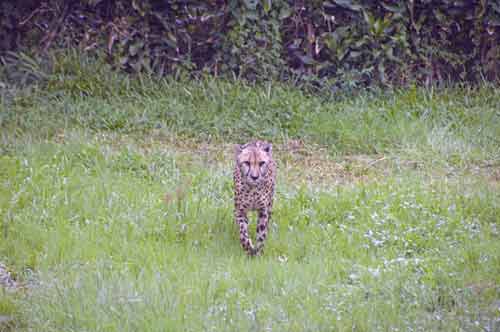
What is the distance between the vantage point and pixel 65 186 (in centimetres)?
890

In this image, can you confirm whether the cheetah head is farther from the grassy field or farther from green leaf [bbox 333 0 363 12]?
green leaf [bbox 333 0 363 12]

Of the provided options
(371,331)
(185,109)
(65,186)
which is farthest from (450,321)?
(185,109)

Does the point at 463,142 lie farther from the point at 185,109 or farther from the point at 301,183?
the point at 185,109

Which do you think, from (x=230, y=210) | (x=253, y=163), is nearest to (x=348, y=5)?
(x=230, y=210)

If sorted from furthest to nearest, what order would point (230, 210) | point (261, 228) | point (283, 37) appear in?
point (283, 37) < point (230, 210) < point (261, 228)

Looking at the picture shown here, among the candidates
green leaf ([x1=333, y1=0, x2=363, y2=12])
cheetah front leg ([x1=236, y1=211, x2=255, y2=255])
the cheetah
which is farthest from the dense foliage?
cheetah front leg ([x1=236, y1=211, x2=255, y2=255])

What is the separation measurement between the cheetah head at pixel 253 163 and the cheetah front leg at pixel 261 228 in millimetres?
318

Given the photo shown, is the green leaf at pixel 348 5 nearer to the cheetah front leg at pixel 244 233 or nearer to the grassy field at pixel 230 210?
the grassy field at pixel 230 210

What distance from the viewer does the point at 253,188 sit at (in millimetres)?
7824

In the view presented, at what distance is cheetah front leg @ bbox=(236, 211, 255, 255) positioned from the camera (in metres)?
7.69

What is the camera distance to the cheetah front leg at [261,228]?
7.76 meters

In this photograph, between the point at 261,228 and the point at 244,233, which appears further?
the point at 261,228

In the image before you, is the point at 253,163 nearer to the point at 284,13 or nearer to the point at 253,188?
the point at 253,188

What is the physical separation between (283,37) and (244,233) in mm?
5975
